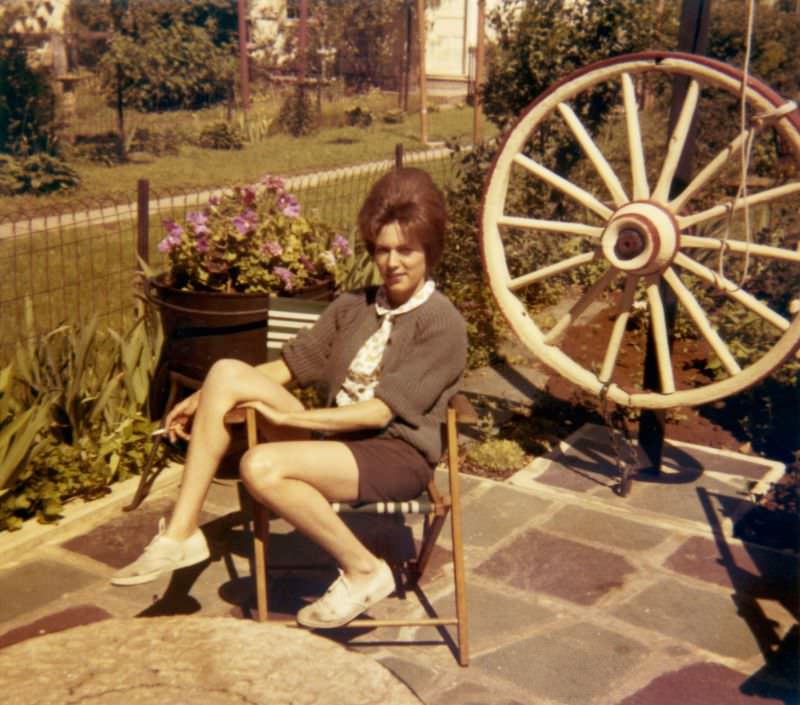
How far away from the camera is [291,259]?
4320 millimetres

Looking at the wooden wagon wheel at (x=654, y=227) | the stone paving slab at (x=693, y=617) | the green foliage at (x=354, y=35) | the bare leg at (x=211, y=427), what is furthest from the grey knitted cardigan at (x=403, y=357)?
the green foliage at (x=354, y=35)

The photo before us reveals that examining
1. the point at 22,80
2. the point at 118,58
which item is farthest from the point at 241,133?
the point at 22,80

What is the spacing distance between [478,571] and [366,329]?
1012mm

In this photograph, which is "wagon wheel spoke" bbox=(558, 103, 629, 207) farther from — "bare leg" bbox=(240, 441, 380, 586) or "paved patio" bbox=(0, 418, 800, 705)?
"bare leg" bbox=(240, 441, 380, 586)

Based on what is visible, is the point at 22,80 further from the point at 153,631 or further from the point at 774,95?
the point at 153,631

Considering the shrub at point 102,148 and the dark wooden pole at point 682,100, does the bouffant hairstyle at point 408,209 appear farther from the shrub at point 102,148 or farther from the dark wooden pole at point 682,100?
the shrub at point 102,148

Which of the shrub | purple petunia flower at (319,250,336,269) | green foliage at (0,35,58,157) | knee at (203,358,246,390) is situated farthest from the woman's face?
the shrub

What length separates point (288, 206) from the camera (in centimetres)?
445

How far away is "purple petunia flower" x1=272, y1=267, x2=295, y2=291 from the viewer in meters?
4.21

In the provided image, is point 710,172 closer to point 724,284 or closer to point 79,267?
point 724,284

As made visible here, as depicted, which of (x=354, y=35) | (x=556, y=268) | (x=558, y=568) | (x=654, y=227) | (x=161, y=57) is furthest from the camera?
(x=354, y=35)

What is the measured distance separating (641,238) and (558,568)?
129cm

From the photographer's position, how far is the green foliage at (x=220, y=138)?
52.1ft

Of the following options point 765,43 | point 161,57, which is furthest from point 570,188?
point 161,57
